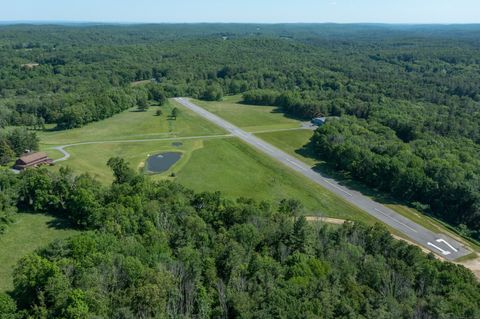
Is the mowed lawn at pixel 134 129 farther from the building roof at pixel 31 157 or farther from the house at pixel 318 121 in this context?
the house at pixel 318 121

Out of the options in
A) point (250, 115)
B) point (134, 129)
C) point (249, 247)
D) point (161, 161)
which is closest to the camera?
point (249, 247)

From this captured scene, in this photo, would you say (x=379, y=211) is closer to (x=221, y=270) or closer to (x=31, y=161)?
(x=221, y=270)

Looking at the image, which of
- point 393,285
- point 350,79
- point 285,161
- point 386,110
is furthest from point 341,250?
point 350,79

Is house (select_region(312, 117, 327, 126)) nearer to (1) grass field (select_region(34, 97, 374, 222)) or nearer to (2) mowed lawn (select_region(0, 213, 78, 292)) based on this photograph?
Result: (1) grass field (select_region(34, 97, 374, 222))

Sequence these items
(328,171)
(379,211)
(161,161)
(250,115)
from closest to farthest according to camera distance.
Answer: (379,211) → (328,171) → (161,161) → (250,115)

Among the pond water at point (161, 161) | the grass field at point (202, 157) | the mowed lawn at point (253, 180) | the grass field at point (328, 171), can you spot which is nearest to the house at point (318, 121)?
the grass field at point (202, 157)

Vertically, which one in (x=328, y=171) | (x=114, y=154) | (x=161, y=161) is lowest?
(x=328, y=171)

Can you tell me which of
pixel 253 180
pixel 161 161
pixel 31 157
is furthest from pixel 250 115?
pixel 31 157
